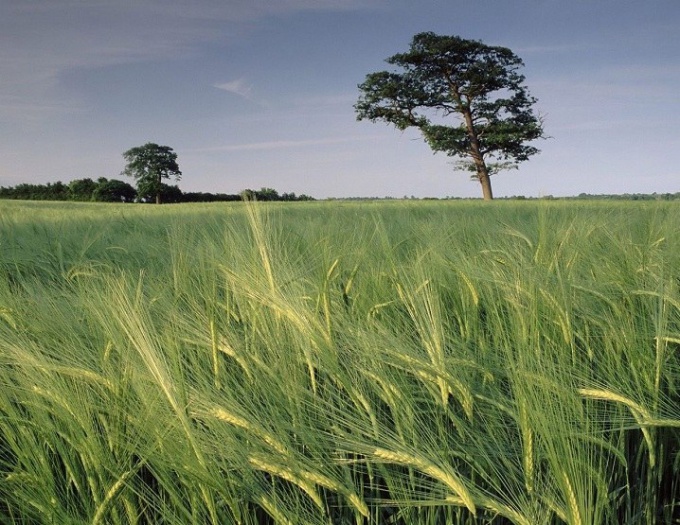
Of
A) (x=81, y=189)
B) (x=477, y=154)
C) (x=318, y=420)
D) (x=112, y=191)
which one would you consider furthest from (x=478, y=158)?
(x=81, y=189)

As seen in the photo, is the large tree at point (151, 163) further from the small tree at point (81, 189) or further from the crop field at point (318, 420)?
the crop field at point (318, 420)

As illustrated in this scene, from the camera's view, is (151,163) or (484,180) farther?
(151,163)

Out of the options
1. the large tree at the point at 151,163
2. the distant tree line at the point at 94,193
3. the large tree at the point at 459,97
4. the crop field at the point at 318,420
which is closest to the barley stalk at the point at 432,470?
the crop field at the point at 318,420

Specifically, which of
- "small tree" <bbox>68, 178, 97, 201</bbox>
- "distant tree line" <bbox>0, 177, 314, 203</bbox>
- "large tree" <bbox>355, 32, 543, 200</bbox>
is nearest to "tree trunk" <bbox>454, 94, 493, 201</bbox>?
"large tree" <bbox>355, 32, 543, 200</bbox>

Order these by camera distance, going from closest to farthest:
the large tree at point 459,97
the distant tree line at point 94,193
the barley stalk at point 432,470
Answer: the barley stalk at point 432,470 → the large tree at point 459,97 → the distant tree line at point 94,193

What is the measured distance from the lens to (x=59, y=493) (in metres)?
0.81

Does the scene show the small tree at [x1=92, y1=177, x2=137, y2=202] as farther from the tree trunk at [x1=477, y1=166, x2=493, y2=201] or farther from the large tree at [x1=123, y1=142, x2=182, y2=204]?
the tree trunk at [x1=477, y1=166, x2=493, y2=201]

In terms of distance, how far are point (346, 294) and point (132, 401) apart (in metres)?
0.71

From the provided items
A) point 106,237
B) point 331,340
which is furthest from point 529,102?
point 331,340

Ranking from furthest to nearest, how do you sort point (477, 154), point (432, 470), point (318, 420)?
point (477, 154) → point (318, 420) → point (432, 470)

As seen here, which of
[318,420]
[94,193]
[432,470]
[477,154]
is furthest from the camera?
[94,193]

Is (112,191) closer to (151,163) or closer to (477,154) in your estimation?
(151,163)

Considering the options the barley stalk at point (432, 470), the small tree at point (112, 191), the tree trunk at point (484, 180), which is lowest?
the barley stalk at point (432, 470)

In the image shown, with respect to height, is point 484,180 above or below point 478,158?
below
